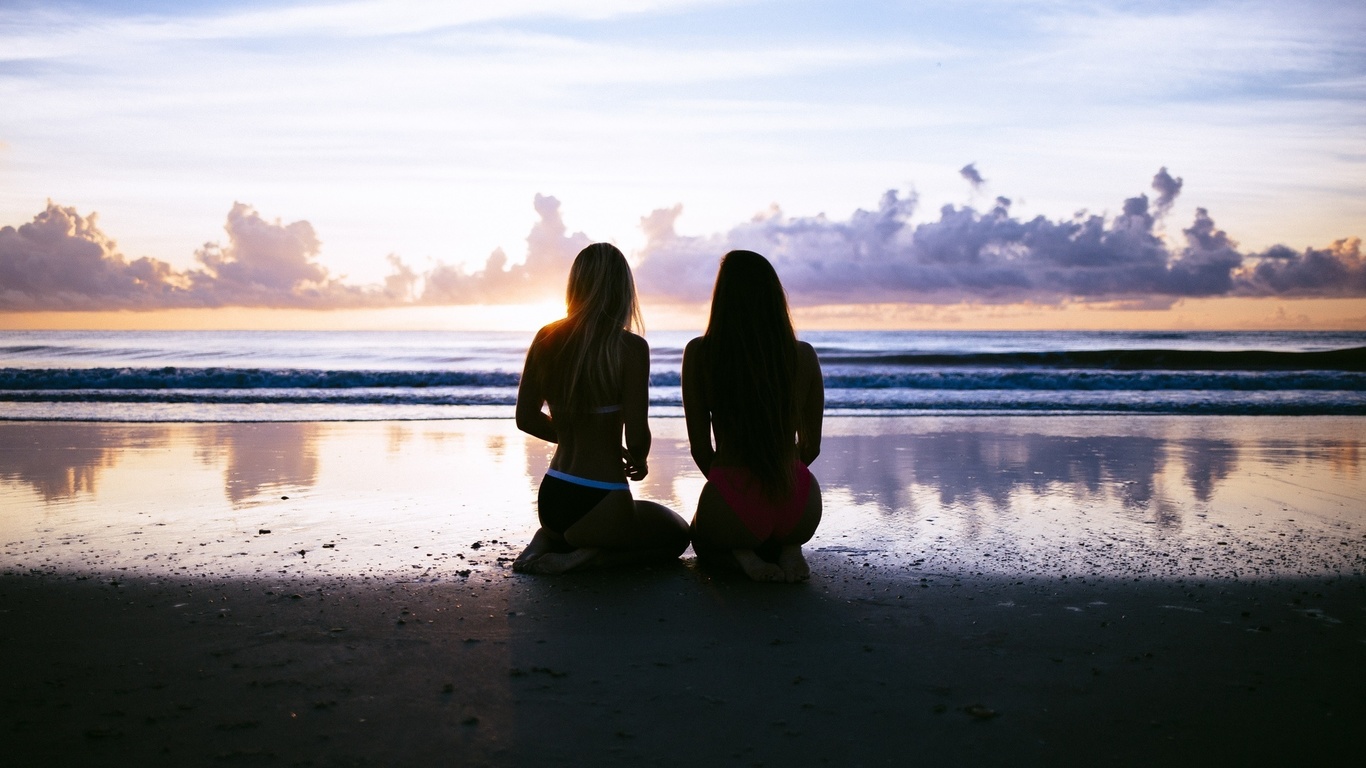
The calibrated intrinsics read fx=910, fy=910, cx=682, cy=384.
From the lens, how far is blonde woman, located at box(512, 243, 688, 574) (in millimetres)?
4191

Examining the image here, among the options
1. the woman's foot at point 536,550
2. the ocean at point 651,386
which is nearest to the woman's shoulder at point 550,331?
the woman's foot at point 536,550

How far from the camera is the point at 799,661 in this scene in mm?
3059

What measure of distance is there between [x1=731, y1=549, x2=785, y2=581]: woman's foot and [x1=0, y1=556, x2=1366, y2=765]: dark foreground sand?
0.25ft

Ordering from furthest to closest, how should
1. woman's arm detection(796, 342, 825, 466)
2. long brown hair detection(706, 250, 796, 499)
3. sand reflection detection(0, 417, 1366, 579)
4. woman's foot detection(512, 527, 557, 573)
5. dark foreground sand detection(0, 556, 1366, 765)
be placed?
sand reflection detection(0, 417, 1366, 579), woman's foot detection(512, 527, 557, 573), woman's arm detection(796, 342, 825, 466), long brown hair detection(706, 250, 796, 499), dark foreground sand detection(0, 556, 1366, 765)

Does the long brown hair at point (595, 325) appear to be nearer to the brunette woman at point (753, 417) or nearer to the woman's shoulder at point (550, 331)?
the woman's shoulder at point (550, 331)

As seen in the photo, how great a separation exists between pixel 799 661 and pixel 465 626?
126cm

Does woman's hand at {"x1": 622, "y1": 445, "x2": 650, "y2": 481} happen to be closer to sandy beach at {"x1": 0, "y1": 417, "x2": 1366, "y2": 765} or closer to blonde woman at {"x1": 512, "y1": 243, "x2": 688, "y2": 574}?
blonde woman at {"x1": 512, "y1": 243, "x2": 688, "y2": 574}

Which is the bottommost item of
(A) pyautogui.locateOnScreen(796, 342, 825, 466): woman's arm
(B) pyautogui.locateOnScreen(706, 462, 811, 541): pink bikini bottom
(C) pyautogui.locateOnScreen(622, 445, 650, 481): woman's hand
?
(B) pyautogui.locateOnScreen(706, 462, 811, 541): pink bikini bottom

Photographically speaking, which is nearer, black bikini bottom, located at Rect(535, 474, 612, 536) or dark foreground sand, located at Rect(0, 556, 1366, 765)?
dark foreground sand, located at Rect(0, 556, 1366, 765)

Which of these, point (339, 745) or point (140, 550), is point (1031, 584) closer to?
point (339, 745)

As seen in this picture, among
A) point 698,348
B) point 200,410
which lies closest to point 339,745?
point 698,348

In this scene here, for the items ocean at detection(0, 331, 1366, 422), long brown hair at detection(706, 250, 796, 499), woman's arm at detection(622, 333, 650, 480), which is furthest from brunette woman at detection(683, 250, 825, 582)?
ocean at detection(0, 331, 1366, 422)

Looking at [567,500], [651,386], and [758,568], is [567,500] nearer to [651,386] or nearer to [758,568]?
[758,568]

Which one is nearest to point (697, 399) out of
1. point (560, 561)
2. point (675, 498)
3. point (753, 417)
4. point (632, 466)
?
point (753, 417)
